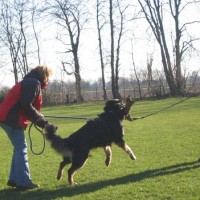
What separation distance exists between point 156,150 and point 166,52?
1373 inches

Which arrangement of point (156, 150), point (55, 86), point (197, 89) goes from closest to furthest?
point (156, 150), point (197, 89), point (55, 86)

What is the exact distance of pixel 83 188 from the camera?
629cm

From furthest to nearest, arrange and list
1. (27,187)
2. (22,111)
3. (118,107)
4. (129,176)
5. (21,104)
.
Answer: (118,107), (129,176), (27,187), (22,111), (21,104)

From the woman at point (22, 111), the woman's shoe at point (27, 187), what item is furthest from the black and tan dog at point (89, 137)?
the woman's shoe at point (27, 187)

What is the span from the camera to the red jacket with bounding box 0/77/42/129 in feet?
19.8

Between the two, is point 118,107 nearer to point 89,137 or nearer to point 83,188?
point 89,137

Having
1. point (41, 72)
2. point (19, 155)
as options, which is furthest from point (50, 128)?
point (41, 72)

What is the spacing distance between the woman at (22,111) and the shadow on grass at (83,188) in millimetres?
254

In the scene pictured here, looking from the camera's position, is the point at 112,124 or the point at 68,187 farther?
the point at 112,124

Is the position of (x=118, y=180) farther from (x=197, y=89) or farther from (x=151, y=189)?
(x=197, y=89)

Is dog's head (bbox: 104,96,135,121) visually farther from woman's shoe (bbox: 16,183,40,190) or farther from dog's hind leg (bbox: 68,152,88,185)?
woman's shoe (bbox: 16,183,40,190)

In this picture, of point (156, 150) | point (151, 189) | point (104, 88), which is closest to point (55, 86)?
point (104, 88)

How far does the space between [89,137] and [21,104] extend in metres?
1.30

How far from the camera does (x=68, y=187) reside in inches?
254
